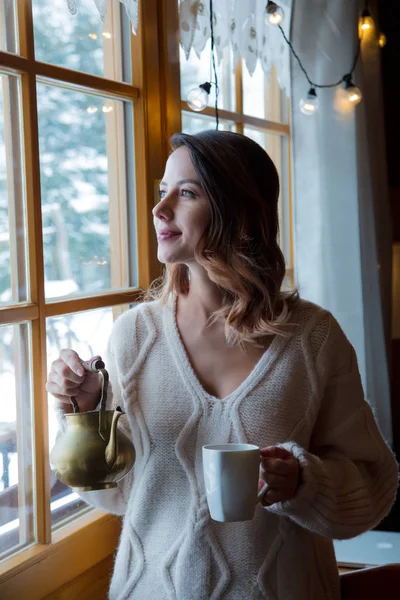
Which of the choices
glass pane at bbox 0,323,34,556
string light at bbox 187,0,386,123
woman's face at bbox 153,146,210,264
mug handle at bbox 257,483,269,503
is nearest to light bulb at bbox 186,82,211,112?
string light at bbox 187,0,386,123

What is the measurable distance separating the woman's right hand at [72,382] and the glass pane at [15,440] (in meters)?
0.16

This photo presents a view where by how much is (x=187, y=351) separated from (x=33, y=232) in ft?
1.13

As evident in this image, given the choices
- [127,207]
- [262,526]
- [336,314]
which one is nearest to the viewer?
[262,526]

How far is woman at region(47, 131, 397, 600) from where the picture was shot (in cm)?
122

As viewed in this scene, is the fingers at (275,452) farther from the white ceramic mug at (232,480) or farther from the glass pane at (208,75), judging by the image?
the glass pane at (208,75)

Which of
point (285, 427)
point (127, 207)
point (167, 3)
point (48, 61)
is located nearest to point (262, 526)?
point (285, 427)

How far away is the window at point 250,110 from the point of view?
1990 mm

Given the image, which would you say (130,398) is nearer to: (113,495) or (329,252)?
(113,495)

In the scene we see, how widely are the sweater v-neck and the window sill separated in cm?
41

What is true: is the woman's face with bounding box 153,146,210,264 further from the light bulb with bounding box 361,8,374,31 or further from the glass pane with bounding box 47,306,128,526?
the light bulb with bounding box 361,8,374,31

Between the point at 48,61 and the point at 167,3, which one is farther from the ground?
the point at 167,3

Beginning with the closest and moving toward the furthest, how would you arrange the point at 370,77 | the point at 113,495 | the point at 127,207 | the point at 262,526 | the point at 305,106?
the point at 262,526 < the point at 113,495 < the point at 127,207 < the point at 305,106 < the point at 370,77

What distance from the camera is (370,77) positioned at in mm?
2955

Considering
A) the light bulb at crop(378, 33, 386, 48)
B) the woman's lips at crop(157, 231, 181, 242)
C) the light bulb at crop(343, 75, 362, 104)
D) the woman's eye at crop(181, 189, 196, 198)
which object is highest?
the light bulb at crop(378, 33, 386, 48)
